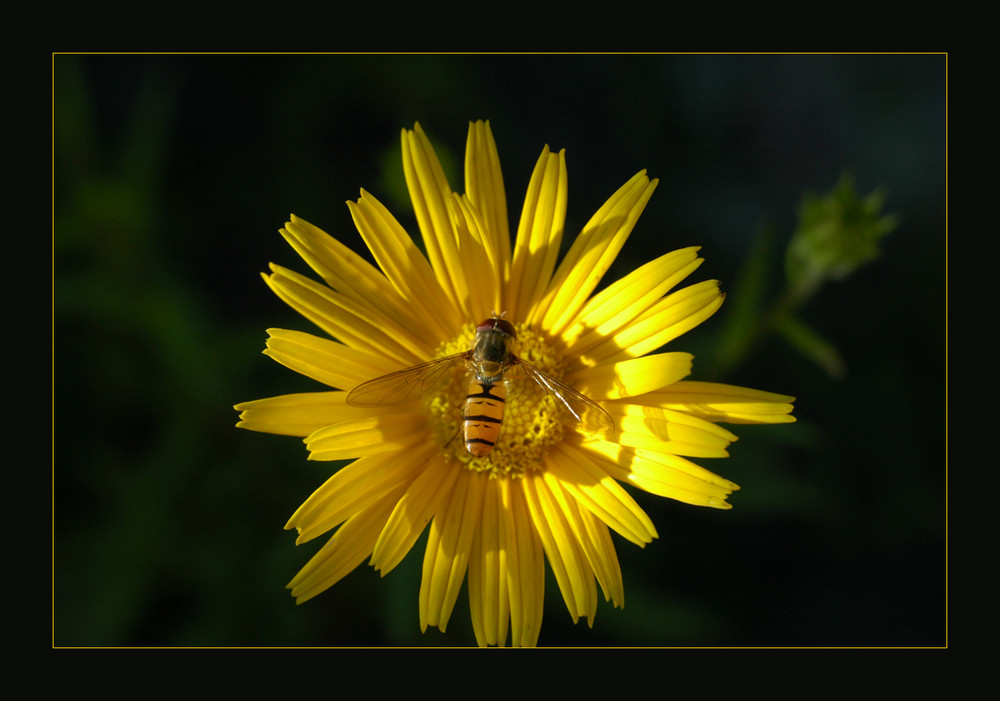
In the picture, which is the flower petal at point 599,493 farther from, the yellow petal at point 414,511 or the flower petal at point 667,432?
the yellow petal at point 414,511

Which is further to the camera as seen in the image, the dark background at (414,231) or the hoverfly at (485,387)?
the dark background at (414,231)

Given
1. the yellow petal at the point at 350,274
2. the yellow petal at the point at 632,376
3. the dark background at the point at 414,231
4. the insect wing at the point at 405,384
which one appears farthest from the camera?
the dark background at the point at 414,231

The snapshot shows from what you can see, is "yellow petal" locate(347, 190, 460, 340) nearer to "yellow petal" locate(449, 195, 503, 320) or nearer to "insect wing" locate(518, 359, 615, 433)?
"yellow petal" locate(449, 195, 503, 320)

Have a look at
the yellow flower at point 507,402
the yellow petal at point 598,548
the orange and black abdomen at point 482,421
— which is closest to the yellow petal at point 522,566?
the yellow flower at point 507,402

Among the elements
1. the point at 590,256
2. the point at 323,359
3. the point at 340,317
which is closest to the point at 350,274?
the point at 340,317

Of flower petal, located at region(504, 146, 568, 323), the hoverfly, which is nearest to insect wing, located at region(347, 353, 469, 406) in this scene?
the hoverfly

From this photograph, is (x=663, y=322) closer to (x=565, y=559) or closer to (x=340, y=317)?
(x=565, y=559)

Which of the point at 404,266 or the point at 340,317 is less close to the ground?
the point at 404,266
